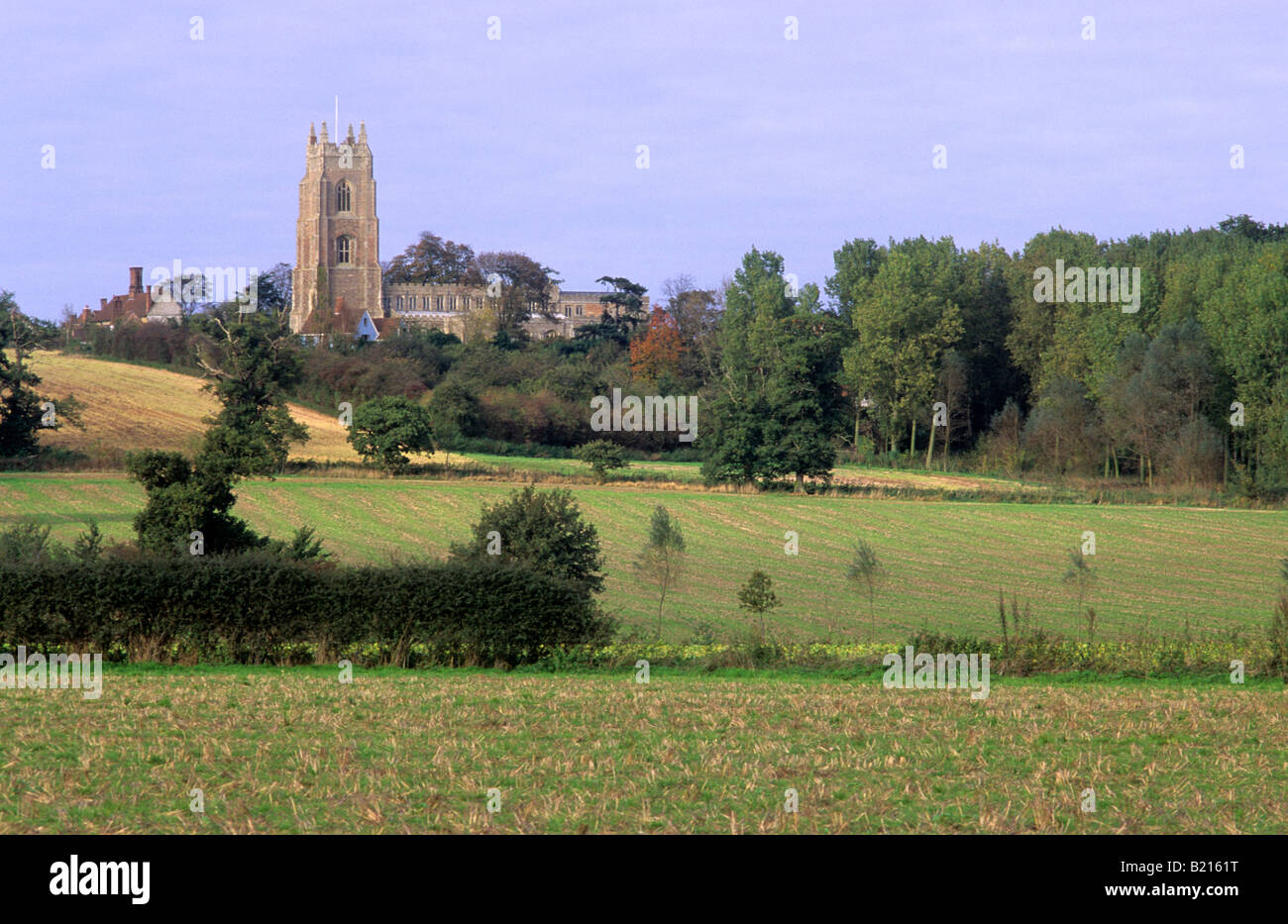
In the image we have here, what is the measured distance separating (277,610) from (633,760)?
1121cm

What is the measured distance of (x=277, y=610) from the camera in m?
20.2

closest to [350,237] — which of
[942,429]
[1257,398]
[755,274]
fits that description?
[755,274]

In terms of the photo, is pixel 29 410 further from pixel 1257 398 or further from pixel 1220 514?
pixel 1257 398

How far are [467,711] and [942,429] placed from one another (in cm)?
7575

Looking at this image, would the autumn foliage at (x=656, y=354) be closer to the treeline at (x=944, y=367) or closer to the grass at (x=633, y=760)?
the treeline at (x=944, y=367)

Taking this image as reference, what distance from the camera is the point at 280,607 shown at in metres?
20.2

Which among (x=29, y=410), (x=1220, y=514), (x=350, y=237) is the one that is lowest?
(x=1220, y=514)

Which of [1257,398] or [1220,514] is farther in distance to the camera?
[1257,398]

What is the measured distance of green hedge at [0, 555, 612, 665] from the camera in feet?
65.3

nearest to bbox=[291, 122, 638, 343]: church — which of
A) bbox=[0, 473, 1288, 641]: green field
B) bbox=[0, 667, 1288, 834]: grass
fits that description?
bbox=[0, 473, 1288, 641]: green field

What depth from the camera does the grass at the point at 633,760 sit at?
848cm

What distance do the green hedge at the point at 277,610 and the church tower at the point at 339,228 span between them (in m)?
130

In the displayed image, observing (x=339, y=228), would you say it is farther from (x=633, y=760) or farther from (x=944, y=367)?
(x=633, y=760)

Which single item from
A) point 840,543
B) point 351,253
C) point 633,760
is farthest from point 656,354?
point 633,760
